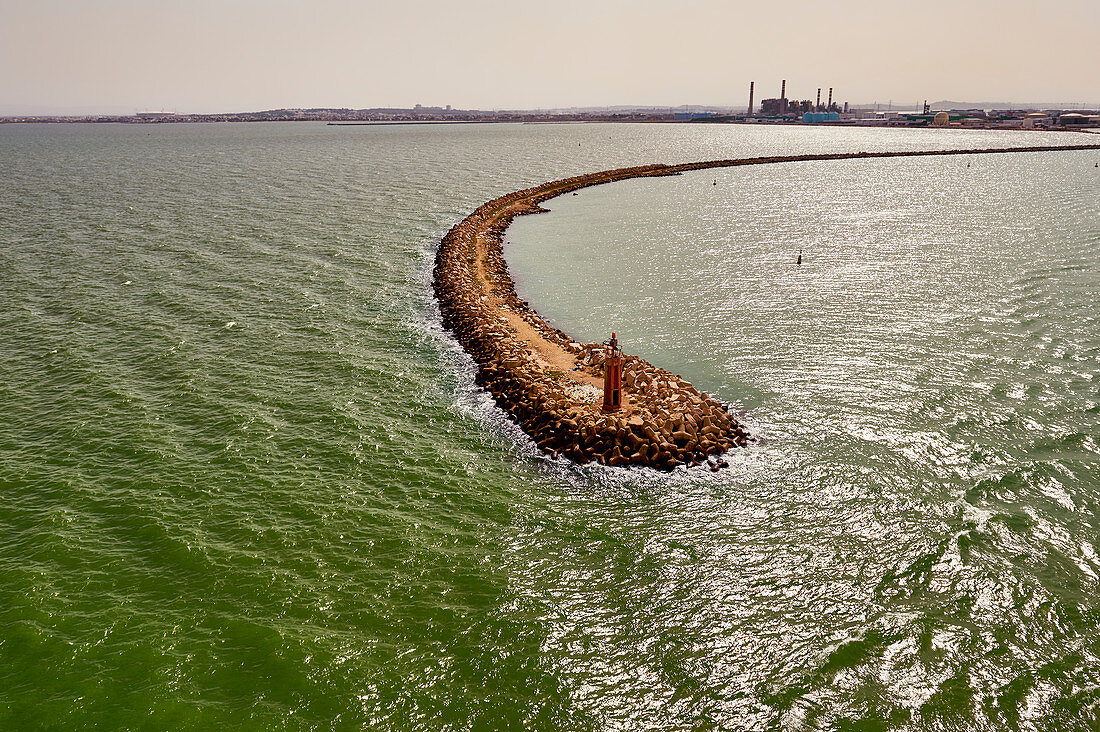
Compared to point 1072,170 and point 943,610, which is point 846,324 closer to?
point 943,610

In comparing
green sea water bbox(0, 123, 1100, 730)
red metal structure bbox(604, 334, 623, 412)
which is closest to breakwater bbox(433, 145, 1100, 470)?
red metal structure bbox(604, 334, 623, 412)

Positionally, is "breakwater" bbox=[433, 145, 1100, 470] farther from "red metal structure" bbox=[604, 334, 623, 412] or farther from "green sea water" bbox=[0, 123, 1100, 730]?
"green sea water" bbox=[0, 123, 1100, 730]

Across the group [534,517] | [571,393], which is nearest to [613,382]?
[571,393]

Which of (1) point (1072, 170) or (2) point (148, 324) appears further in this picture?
(1) point (1072, 170)

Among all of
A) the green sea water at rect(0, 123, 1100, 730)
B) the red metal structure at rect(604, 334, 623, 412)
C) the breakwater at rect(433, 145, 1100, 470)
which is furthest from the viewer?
the red metal structure at rect(604, 334, 623, 412)

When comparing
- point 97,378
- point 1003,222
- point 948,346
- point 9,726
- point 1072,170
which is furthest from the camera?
point 1072,170

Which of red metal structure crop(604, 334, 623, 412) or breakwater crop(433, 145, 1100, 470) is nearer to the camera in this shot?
breakwater crop(433, 145, 1100, 470)

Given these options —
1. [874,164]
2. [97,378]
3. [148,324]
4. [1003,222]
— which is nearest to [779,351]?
[97,378]

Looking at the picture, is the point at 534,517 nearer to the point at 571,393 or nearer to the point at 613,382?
the point at 613,382
